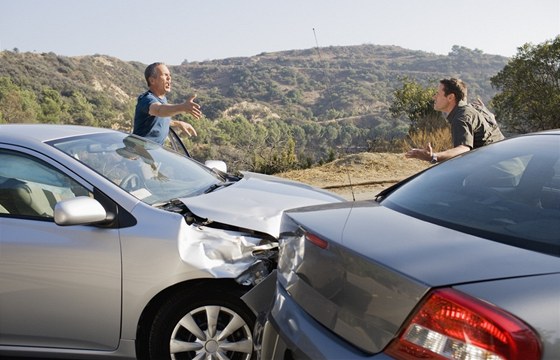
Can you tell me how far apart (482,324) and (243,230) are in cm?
209

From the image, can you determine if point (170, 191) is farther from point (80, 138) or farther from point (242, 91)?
point (242, 91)

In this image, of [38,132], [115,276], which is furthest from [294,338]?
[38,132]

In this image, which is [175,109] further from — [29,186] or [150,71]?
[29,186]

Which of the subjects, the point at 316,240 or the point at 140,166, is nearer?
the point at 316,240

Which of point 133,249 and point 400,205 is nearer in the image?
point 400,205

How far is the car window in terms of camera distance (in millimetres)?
3305

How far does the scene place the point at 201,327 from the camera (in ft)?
10.2

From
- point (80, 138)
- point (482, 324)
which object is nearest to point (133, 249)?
point (80, 138)

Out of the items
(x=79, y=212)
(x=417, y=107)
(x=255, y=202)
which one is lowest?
(x=417, y=107)

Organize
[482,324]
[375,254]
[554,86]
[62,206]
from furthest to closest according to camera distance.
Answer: [554,86] → [62,206] → [375,254] → [482,324]

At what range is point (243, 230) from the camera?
3428 millimetres

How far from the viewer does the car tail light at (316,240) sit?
2.07 m

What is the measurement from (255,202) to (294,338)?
175 centimetres

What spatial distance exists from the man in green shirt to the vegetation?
8040 millimetres
